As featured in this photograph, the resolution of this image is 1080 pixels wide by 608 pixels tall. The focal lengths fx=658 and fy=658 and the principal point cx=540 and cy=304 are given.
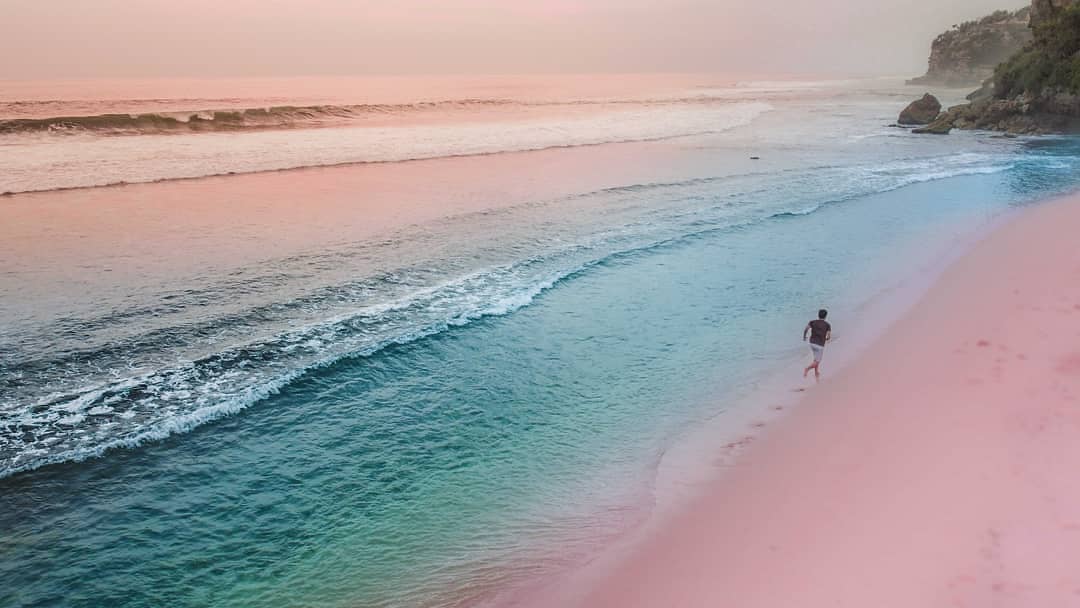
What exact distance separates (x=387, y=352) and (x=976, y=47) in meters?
151

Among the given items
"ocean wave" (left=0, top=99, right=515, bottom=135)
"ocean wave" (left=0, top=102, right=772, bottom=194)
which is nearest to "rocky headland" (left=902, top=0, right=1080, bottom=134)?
"ocean wave" (left=0, top=102, right=772, bottom=194)

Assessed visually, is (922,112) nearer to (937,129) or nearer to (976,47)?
(937,129)

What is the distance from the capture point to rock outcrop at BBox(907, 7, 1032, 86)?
390ft

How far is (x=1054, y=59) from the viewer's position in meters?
45.7

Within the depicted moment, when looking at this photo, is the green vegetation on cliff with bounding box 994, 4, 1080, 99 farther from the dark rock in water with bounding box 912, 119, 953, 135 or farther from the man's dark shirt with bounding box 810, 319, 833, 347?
the man's dark shirt with bounding box 810, 319, 833, 347

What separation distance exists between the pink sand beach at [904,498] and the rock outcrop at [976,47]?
135910mm

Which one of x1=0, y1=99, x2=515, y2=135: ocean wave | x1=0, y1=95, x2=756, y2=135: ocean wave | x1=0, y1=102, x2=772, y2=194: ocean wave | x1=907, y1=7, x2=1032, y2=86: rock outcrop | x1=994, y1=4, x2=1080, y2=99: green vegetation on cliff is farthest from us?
x1=907, y1=7, x2=1032, y2=86: rock outcrop

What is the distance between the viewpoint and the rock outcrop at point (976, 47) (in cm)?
11888

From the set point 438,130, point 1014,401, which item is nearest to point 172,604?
point 1014,401

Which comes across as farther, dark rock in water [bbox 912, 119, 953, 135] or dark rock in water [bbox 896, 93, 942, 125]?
dark rock in water [bbox 896, 93, 942, 125]

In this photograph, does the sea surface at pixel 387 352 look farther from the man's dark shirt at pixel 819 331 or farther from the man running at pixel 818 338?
the man's dark shirt at pixel 819 331

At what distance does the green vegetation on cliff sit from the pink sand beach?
45647 millimetres

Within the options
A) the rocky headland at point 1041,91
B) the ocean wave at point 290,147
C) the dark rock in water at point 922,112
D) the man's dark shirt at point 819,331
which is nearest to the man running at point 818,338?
the man's dark shirt at point 819,331

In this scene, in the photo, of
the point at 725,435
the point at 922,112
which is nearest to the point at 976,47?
the point at 922,112
